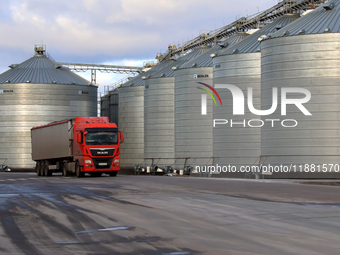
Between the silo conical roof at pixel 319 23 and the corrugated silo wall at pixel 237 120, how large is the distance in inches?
235

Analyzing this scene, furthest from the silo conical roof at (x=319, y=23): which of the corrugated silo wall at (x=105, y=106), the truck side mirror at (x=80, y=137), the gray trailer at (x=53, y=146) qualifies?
the corrugated silo wall at (x=105, y=106)

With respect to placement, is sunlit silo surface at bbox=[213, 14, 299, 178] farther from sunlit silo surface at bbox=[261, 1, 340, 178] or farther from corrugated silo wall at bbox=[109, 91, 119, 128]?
corrugated silo wall at bbox=[109, 91, 119, 128]

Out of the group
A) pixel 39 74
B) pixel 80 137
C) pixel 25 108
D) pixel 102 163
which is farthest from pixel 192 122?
pixel 39 74

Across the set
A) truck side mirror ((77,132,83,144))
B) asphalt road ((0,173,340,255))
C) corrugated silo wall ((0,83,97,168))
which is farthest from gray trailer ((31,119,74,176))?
corrugated silo wall ((0,83,97,168))

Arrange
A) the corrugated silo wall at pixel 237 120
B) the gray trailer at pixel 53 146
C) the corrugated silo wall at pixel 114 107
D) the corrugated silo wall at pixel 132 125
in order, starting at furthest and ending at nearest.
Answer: the corrugated silo wall at pixel 114 107 < the corrugated silo wall at pixel 132 125 < the corrugated silo wall at pixel 237 120 < the gray trailer at pixel 53 146

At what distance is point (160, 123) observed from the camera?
74.4 m

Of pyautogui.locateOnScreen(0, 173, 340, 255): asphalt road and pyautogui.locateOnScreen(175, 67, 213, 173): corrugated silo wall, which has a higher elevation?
pyautogui.locateOnScreen(175, 67, 213, 173): corrugated silo wall

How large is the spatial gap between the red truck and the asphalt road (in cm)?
2233

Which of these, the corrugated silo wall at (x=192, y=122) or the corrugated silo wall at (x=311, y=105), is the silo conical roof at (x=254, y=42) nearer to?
the corrugated silo wall at (x=192, y=122)

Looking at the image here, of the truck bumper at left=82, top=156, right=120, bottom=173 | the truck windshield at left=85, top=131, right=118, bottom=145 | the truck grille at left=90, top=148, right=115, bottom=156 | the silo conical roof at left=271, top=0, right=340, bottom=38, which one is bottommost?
the truck bumper at left=82, top=156, right=120, bottom=173

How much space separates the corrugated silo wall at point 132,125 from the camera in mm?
86688

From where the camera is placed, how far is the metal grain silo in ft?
242

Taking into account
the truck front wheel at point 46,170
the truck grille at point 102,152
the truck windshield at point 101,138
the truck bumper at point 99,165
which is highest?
the truck windshield at point 101,138

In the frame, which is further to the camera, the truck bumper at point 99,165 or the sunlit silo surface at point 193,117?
the sunlit silo surface at point 193,117
